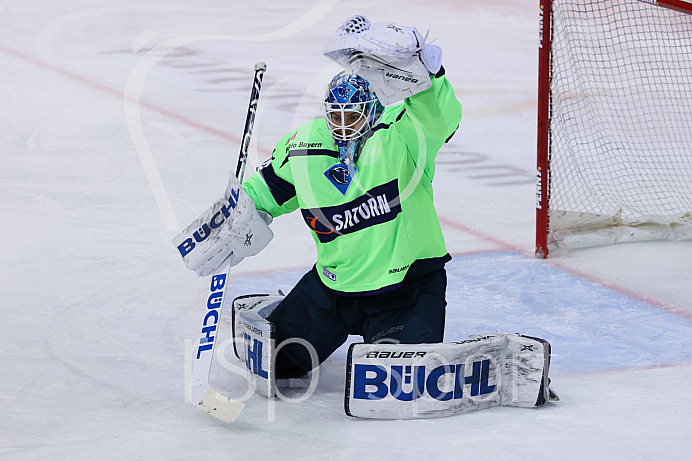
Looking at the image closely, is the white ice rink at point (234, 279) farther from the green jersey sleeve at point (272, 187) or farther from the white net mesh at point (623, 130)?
the green jersey sleeve at point (272, 187)

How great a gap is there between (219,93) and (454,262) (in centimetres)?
358

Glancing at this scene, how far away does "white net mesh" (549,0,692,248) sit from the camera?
186 inches

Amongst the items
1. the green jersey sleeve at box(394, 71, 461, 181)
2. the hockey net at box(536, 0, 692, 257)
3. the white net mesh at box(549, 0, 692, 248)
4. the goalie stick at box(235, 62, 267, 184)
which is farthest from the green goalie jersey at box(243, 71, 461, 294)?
the white net mesh at box(549, 0, 692, 248)

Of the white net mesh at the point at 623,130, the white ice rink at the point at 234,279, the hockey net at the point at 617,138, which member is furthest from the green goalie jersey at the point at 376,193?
the white net mesh at the point at 623,130

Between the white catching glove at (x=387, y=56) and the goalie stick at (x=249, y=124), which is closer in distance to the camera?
the white catching glove at (x=387, y=56)

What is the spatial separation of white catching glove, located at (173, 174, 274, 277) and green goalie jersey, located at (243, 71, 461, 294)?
15 cm

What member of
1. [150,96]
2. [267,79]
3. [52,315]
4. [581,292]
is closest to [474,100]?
[267,79]

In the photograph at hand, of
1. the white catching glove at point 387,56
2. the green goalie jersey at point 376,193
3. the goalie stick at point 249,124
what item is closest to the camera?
the white catching glove at point 387,56

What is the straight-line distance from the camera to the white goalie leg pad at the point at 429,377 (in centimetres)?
280

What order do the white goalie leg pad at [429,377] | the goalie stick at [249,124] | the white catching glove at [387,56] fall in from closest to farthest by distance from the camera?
the white catching glove at [387,56]
the white goalie leg pad at [429,377]
the goalie stick at [249,124]

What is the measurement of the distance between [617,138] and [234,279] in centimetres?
275

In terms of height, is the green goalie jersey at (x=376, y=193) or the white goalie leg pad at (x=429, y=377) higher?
the green goalie jersey at (x=376, y=193)

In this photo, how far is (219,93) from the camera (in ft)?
24.8

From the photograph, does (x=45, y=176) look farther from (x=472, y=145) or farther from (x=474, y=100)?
(x=474, y=100)
